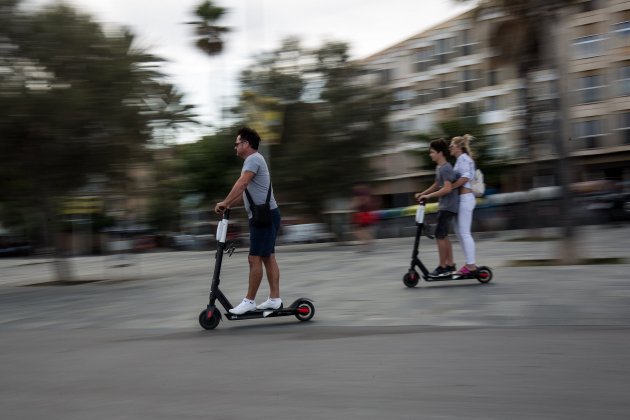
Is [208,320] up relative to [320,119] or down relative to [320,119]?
down

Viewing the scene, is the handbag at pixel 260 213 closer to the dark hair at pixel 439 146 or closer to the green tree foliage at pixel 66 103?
the dark hair at pixel 439 146

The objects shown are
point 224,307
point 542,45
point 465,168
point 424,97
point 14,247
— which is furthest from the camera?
point 424,97

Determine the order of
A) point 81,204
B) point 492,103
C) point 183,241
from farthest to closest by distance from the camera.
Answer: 1. point 492,103
2. point 183,241
3. point 81,204

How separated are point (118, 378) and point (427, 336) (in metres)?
2.59

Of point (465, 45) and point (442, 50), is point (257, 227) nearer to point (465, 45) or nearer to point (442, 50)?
point (465, 45)

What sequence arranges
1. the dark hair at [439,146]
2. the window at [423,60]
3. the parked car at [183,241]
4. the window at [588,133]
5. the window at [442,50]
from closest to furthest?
the dark hair at [439,146]
the window at [588,133]
the parked car at [183,241]
the window at [442,50]
the window at [423,60]

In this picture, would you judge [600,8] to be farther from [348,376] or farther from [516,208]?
[348,376]

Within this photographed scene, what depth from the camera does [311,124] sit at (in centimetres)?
2844

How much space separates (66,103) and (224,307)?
323 inches

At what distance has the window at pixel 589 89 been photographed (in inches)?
1817

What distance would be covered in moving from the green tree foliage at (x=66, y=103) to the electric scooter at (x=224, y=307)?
7908 mm

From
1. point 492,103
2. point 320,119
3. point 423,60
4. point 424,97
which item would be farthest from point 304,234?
point 423,60

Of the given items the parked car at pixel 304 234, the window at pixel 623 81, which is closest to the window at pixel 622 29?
the window at pixel 623 81

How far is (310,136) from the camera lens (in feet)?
92.5
